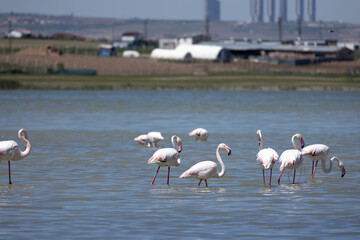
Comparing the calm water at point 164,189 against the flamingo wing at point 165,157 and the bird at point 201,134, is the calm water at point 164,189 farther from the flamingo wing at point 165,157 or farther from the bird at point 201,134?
the flamingo wing at point 165,157

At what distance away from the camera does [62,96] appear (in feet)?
234

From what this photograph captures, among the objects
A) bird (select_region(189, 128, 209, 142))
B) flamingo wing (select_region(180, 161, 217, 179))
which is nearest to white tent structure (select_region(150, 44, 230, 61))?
bird (select_region(189, 128, 209, 142))

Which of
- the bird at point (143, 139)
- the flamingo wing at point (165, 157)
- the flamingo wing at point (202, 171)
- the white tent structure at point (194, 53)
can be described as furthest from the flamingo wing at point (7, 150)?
the white tent structure at point (194, 53)

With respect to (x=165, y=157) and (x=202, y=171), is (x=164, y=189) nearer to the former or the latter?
(x=165, y=157)

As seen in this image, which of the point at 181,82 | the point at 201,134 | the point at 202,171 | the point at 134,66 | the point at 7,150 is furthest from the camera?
the point at 134,66

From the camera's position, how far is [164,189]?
18453 mm

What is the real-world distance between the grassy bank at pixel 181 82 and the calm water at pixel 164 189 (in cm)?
3653

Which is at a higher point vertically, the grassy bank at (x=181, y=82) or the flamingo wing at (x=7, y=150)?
the flamingo wing at (x=7, y=150)

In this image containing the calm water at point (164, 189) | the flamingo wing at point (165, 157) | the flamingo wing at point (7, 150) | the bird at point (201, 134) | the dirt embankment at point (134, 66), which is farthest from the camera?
the dirt embankment at point (134, 66)

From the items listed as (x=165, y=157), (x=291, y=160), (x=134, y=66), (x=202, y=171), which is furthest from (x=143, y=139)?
(x=134, y=66)

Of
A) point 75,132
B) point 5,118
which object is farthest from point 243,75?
point 75,132

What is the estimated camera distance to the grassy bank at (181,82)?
3127 inches

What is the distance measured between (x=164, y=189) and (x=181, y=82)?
65.5 m

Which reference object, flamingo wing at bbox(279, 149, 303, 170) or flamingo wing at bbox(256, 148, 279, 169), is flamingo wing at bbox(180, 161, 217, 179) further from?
flamingo wing at bbox(279, 149, 303, 170)
